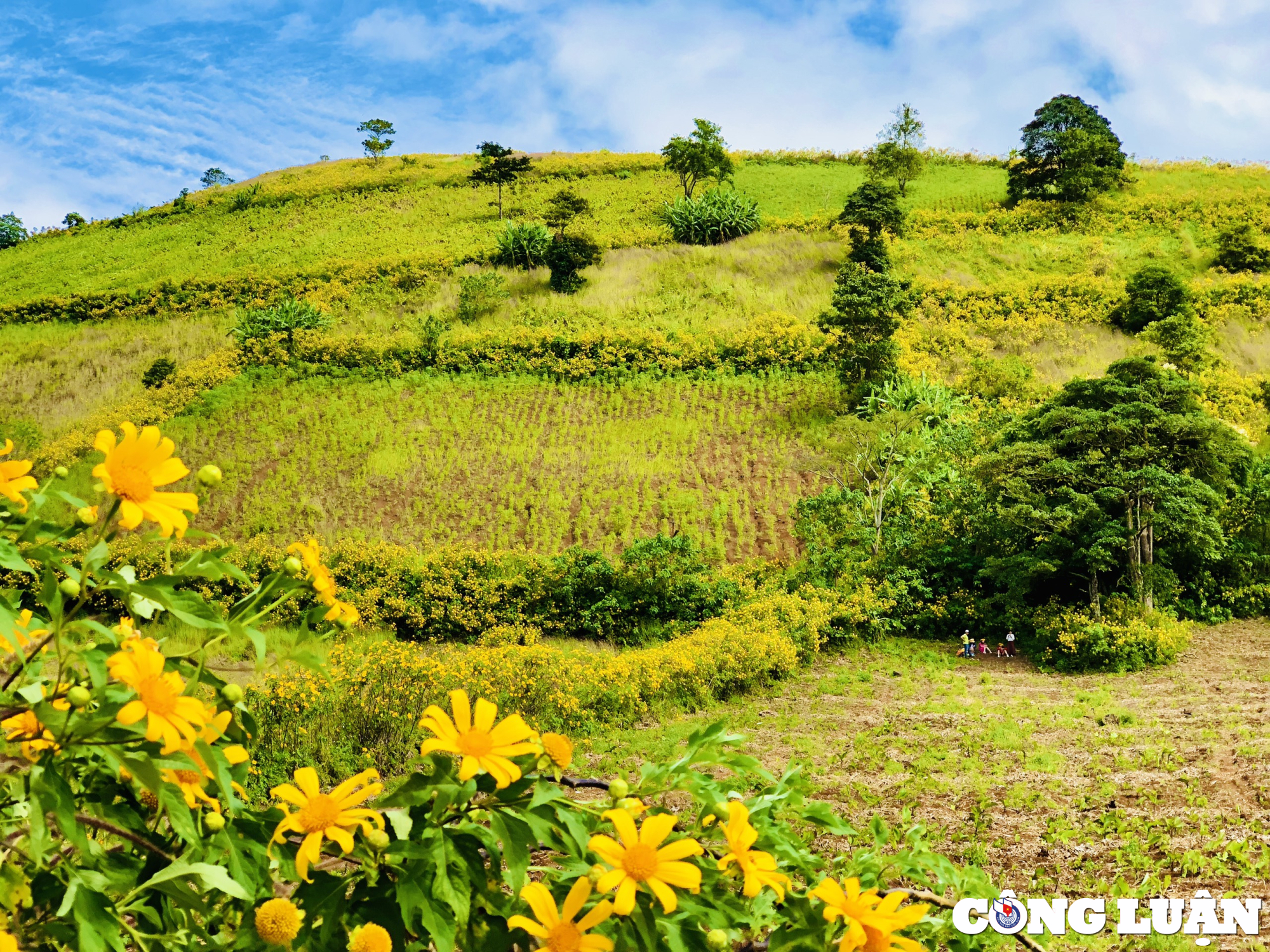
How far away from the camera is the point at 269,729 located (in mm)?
5297

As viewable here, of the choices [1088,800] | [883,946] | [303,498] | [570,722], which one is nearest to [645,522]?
[303,498]

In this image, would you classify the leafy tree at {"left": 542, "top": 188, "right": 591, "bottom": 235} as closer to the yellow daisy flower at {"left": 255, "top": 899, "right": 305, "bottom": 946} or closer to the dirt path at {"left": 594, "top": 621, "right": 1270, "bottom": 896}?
the dirt path at {"left": 594, "top": 621, "right": 1270, "bottom": 896}

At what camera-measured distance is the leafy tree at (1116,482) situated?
7.85 m

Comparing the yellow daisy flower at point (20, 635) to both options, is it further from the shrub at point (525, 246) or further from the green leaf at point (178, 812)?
the shrub at point (525, 246)

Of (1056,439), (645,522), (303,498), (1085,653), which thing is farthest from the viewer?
(303,498)

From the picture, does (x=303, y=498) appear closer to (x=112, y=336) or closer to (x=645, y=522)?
(x=645, y=522)

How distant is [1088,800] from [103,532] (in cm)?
442

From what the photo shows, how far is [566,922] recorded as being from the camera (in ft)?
2.85

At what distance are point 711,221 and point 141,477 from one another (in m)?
25.4

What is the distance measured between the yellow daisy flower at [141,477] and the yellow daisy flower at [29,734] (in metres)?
0.23

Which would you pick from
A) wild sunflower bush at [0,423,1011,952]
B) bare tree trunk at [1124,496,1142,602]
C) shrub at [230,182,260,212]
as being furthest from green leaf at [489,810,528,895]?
shrub at [230,182,260,212]

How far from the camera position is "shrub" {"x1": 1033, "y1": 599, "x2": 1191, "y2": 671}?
7461 millimetres

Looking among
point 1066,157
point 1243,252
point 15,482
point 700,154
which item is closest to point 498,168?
point 700,154

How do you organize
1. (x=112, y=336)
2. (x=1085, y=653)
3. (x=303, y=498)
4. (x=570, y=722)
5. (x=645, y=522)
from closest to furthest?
(x=570, y=722), (x=1085, y=653), (x=645, y=522), (x=303, y=498), (x=112, y=336)
